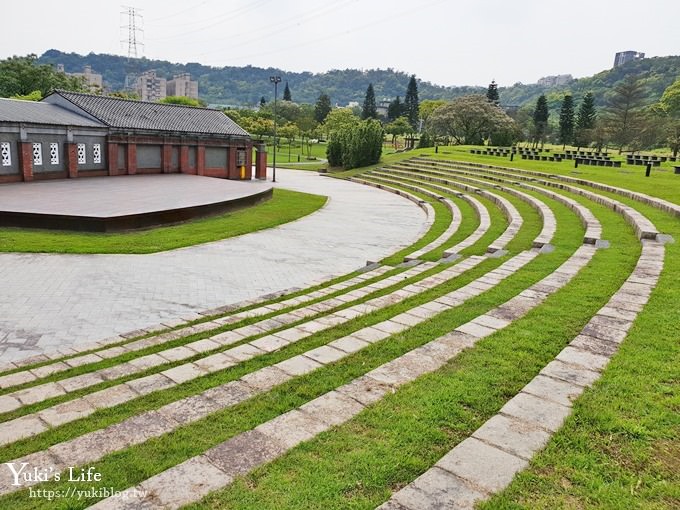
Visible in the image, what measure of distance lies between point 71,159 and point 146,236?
584 inches

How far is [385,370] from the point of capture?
16.8 feet

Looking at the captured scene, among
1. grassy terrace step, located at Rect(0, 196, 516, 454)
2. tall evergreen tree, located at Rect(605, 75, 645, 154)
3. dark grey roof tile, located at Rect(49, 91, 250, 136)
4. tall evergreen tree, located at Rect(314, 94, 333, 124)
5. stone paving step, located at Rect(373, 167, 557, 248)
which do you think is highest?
tall evergreen tree, located at Rect(314, 94, 333, 124)

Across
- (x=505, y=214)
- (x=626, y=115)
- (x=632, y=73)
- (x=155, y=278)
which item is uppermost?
(x=632, y=73)

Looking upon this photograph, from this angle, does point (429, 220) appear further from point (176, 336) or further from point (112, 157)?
point (112, 157)

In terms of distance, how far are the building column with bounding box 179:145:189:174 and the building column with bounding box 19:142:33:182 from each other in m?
10.2

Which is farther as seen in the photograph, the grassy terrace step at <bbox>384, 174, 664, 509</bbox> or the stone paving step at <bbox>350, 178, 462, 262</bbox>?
the stone paving step at <bbox>350, 178, 462, 262</bbox>

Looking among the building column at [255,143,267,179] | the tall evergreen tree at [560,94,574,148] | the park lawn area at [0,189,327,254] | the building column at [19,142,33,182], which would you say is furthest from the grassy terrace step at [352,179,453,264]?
the tall evergreen tree at [560,94,574,148]

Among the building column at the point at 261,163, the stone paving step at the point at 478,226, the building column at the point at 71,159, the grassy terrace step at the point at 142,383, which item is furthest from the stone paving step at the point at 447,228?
the building column at the point at 71,159

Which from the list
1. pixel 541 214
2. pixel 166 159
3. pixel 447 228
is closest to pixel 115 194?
pixel 166 159

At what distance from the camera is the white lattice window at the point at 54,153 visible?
86.7 feet

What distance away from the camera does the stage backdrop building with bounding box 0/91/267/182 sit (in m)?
25.0

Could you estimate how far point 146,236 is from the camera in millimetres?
16344

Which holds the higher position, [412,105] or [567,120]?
[412,105]

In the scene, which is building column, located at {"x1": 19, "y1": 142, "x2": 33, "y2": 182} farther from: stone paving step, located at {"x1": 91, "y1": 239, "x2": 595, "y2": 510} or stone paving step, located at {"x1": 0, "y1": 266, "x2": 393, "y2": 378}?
stone paving step, located at {"x1": 91, "y1": 239, "x2": 595, "y2": 510}
